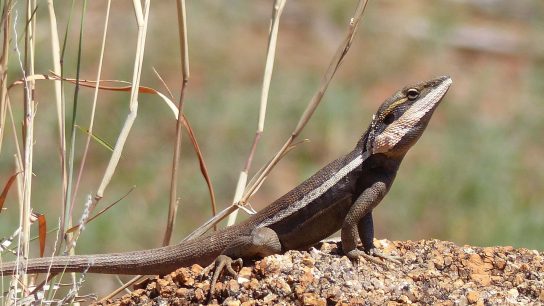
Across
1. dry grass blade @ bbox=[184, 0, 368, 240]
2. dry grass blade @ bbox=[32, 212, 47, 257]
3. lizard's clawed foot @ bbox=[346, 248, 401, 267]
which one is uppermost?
dry grass blade @ bbox=[184, 0, 368, 240]

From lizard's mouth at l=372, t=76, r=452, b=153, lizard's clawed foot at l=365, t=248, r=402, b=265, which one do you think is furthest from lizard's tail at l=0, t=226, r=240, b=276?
lizard's mouth at l=372, t=76, r=452, b=153

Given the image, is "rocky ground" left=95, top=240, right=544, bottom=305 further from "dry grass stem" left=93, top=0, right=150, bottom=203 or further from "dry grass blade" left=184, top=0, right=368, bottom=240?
"dry grass stem" left=93, top=0, right=150, bottom=203

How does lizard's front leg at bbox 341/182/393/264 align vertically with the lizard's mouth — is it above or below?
below

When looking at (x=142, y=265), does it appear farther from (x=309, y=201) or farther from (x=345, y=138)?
(x=345, y=138)

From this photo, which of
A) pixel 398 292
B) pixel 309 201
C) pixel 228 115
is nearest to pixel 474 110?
pixel 228 115

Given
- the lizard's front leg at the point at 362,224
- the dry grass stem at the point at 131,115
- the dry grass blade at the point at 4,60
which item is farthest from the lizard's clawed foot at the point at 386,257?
the dry grass blade at the point at 4,60
